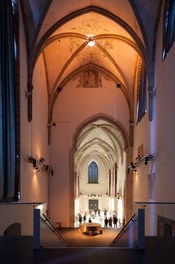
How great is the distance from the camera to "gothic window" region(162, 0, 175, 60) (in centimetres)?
1221

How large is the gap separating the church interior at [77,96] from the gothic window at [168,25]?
0.12ft

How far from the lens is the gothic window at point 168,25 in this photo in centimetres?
1221

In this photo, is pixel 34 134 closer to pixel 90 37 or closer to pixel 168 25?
pixel 90 37

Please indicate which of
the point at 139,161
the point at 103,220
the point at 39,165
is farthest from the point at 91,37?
the point at 103,220

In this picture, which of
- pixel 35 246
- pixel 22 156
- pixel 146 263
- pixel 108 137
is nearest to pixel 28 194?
pixel 22 156

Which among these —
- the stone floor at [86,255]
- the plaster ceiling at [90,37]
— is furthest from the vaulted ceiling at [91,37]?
the stone floor at [86,255]

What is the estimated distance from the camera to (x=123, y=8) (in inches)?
600

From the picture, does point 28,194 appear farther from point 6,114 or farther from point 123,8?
point 123,8

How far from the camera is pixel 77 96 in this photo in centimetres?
2341

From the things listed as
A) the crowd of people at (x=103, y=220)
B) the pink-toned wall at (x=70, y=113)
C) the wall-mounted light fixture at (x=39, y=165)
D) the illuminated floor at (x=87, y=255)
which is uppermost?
the pink-toned wall at (x=70, y=113)

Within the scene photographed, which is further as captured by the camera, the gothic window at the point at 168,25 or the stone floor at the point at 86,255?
the gothic window at the point at 168,25

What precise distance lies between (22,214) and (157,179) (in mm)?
6990

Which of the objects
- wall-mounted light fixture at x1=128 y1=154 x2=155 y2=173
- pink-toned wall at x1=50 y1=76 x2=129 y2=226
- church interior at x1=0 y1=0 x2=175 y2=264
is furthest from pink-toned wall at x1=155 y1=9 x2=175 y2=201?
pink-toned wall at x1=50 y1=76 x2=129 y2=226

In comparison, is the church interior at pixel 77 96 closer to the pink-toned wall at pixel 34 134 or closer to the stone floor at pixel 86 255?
the pink-toned wall at pixel 34 134
